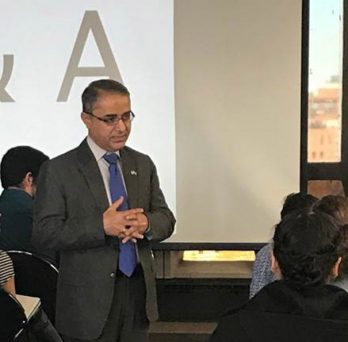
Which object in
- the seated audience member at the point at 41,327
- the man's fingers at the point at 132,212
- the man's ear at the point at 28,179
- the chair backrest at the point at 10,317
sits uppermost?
the man's ear at the point at 28,179

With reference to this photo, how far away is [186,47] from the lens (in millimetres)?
3719

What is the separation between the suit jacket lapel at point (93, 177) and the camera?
2.27 metres

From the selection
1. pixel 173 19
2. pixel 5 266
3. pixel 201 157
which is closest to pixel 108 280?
pixel 5 266

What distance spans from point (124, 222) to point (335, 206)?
675 mm

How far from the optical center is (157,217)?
7.57 ft

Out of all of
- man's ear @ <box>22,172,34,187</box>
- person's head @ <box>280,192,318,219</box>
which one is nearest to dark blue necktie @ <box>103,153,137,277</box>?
person's head @ <box>280,192,318,219</box>

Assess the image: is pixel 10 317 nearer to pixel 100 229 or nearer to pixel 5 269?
pixel 5 269

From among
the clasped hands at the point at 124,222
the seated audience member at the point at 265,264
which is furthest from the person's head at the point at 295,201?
the clasped hands at the point at 124,222

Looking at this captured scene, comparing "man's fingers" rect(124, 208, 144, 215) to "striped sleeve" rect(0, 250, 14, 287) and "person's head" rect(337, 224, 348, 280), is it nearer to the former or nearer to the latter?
"striped sleeve" rect(0, 250, 14, 287)

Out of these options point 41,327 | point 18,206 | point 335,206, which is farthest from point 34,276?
point 335,206

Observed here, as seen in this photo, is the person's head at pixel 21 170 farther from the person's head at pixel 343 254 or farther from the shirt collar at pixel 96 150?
the person's head at pixel 343 254

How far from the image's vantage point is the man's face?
2.24 metres

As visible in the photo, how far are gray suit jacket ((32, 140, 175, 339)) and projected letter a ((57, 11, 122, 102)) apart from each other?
1496 millimetres

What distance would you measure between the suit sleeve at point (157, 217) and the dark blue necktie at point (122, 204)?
89 mm
